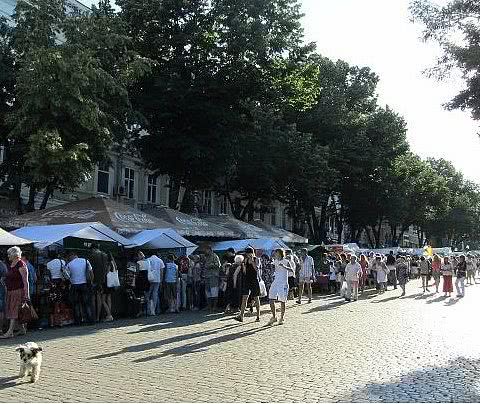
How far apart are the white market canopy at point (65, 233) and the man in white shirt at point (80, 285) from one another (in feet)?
2.18

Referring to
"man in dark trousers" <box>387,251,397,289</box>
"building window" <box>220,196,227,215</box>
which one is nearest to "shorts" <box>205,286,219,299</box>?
"man in dark trousers" <box>387,251,397,289</box>

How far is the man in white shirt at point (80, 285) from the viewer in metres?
14.4

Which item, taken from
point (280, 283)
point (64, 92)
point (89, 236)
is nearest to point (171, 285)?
point (89, 236)

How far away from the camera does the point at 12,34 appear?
21.5m

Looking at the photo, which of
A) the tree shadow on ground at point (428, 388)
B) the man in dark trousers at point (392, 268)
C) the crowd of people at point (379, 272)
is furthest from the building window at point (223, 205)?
the tree shadow on ground at point (428, 388)

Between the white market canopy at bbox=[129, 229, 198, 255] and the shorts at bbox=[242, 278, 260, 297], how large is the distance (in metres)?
3.63

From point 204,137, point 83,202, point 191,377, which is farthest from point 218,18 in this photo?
point 191,377

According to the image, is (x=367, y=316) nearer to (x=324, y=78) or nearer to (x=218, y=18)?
(x=218, y=18)

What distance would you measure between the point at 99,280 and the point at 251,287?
12.6 ft

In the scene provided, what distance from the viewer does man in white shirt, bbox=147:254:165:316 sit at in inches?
659

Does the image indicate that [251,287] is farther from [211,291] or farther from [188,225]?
[188,225]

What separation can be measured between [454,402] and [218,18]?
21520 mm

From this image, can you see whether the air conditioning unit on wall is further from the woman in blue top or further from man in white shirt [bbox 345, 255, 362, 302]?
the woman in blue top

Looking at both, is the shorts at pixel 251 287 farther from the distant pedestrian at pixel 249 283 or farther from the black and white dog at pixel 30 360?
the black and white dog at pixel 30 360
